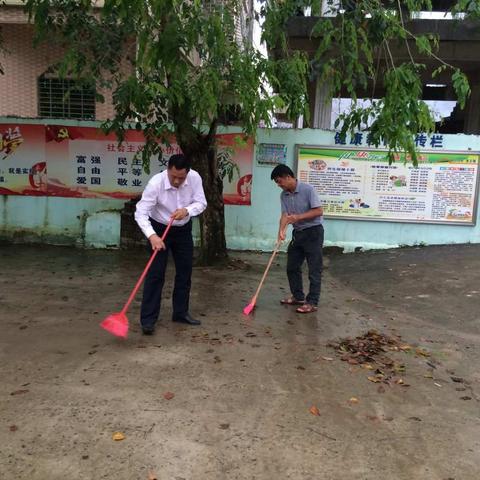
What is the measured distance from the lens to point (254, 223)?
8430mm

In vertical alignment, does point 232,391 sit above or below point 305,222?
below

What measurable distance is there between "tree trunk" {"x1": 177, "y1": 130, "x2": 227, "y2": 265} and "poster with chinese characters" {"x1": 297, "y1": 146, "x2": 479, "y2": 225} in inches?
66.3

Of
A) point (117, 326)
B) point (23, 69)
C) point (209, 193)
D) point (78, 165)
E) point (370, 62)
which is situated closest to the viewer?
point (117, 326)

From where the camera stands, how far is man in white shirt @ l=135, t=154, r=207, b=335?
4379mm

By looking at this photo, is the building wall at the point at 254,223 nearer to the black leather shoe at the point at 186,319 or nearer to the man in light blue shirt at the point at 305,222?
the man in light blue shirt at the point at 305,222

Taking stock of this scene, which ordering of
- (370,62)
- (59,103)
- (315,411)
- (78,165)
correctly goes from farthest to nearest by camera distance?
(59,103) → (78,165) → (370,62) → (315,411)

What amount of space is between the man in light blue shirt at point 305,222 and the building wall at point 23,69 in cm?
589

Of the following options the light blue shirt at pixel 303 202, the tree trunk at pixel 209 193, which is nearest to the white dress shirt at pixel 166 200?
the light blue shirt at pixel 303 202

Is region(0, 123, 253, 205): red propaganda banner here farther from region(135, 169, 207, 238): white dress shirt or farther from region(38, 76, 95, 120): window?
region(135, 169, 207, 238): white dress shirt

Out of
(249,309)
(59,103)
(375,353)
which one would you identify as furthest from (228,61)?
(59,103)

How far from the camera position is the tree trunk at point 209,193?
688 centimetres

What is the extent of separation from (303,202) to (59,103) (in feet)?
22.4

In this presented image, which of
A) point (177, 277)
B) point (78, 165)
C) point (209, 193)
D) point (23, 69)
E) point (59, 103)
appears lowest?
point (177, 277)

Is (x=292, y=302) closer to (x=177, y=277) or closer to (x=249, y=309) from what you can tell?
(x=249, y=309)
